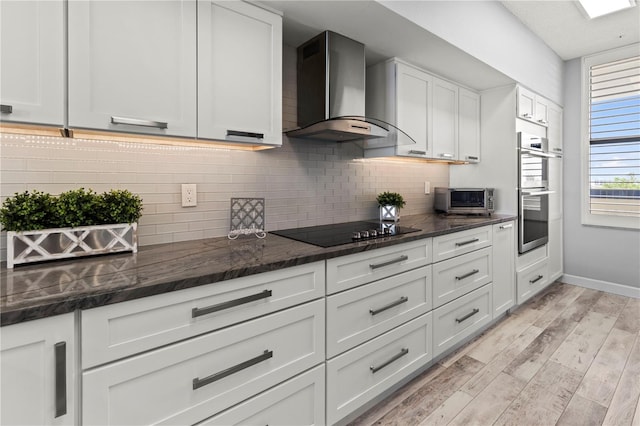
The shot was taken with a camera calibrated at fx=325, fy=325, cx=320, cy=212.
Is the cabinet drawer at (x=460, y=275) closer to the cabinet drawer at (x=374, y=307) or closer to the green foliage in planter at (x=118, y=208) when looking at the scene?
the cabinet drawer at (x=374, y=307)

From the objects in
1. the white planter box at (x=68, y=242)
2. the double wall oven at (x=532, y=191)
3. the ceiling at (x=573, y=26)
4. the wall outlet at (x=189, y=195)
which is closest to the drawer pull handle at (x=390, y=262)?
the wall outlet at (x=189, y=195)

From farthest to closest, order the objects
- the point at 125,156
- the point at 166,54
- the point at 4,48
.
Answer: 1. the point at 125,156
2. the point at 166,54
3. the point at 4,48

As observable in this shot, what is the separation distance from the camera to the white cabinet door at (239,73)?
4.84 feet

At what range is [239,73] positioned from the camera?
5.16 feet

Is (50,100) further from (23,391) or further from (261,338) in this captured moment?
(261,338)

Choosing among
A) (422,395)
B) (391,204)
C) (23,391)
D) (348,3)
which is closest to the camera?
(23,391)

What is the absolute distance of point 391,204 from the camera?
255 cm

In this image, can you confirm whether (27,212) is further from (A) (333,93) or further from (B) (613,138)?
(B) (613,138)

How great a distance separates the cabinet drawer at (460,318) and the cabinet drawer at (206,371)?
0.99 metres

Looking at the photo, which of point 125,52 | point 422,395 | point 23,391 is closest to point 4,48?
point 125,52

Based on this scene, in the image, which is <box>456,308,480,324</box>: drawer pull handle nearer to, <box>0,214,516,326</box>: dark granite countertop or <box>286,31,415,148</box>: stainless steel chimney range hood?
<box>0,214,516,326</box>: dark granite countertop

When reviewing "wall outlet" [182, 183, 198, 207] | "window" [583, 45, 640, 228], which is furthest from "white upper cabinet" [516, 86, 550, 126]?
"wall outlet" [182, 183, 198, 207]

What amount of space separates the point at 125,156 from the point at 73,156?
0.65 feet

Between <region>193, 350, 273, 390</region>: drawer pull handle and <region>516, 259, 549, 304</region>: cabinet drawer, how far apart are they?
2.61m
